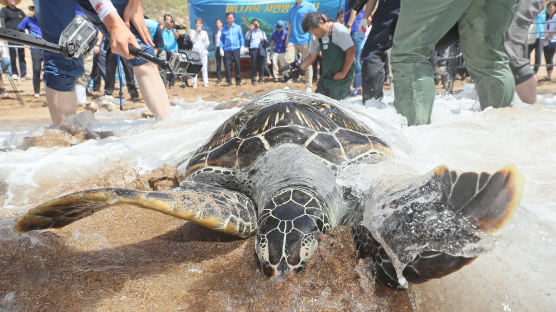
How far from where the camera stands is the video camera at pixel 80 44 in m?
1.55

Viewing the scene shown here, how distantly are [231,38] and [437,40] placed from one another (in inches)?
320

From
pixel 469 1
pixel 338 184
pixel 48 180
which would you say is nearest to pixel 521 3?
pixel 469 1

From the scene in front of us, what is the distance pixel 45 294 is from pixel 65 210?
244 mm

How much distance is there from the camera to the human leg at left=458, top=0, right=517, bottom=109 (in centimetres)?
211

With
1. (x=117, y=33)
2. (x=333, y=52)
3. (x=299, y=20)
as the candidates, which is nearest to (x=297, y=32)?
(x=299, y=20)

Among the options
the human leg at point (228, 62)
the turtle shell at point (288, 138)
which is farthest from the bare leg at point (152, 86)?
the human leg at point (228, 62)

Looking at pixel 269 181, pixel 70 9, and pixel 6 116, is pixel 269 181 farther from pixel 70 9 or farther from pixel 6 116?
pixel 6 116

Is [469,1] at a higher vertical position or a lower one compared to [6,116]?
higher

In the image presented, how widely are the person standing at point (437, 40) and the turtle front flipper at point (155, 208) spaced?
159cm

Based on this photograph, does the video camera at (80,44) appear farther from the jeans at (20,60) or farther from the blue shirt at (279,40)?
the jeans at (20,60)

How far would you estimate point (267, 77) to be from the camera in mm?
11516

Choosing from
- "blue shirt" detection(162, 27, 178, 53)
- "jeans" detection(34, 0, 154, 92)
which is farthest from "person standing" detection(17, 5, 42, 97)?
"jeans" detection(34, 0, 154, 92)

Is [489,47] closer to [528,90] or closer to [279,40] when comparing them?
[528,90]

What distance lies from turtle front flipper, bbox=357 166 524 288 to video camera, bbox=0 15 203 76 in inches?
67.9
